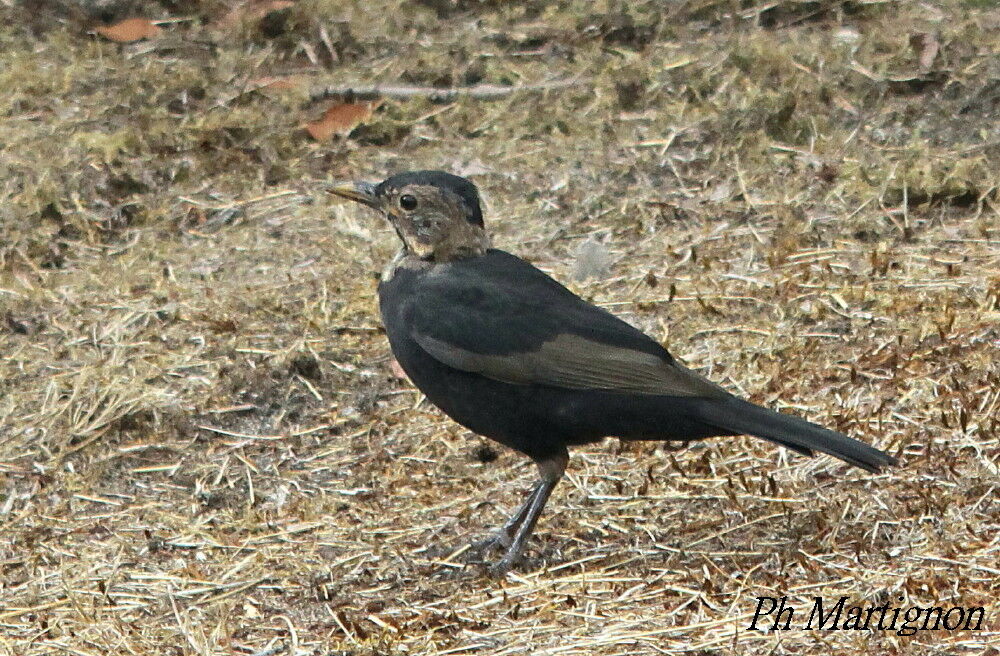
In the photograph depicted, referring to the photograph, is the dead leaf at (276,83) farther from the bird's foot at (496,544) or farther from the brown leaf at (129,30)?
the bird's foot at (496,544)

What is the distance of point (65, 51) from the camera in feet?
28.6

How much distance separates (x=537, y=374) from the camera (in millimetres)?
4789

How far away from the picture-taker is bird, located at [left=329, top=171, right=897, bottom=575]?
4.65 m

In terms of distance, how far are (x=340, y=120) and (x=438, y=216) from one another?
285cm

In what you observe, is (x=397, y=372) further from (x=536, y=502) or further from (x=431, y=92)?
(x=431, y=92)

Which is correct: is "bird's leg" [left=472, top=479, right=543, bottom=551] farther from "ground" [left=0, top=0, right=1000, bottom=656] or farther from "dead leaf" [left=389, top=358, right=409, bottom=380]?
"dead leaf" [left=389, top=358, right=409, bottom=380]

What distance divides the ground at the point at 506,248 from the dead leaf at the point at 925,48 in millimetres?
35

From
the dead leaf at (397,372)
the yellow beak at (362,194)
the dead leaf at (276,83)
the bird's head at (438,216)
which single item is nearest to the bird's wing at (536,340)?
the bird's head at (438,216)

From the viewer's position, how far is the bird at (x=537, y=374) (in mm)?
4648

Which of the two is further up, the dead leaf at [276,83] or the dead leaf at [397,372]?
Answer: the dead leaf at [276,83]

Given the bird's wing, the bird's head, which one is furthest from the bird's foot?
the bird's head

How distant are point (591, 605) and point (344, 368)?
6.61ft

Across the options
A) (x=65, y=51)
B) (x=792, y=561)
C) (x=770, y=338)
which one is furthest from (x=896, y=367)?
(x=65, y=51)

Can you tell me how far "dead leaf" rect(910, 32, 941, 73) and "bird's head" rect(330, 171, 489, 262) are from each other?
11.1ft
